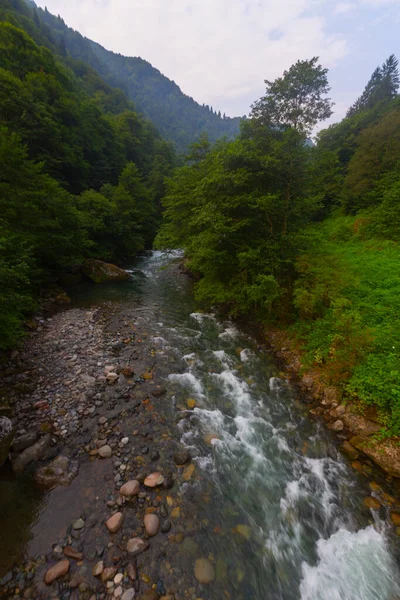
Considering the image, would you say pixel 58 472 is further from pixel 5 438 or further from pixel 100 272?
pixel 100 272

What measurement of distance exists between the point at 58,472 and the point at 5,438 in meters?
1.25

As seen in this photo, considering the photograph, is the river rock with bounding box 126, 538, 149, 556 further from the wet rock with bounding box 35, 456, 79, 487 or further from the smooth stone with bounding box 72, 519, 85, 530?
the wet rock with bounding box 35, 456, 79, 487

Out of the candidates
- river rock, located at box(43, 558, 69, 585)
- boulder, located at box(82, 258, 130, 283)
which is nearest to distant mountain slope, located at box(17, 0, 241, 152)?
boulder, located at box(82, 258, 130, 283)

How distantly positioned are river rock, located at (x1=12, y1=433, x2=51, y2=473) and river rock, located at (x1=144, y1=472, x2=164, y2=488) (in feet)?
7.53

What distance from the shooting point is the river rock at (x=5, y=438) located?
4.32 metres

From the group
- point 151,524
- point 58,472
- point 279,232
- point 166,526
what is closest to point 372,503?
point 166,526

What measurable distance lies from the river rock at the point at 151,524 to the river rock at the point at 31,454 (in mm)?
2580

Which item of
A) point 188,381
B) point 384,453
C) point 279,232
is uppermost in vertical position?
point 279,232

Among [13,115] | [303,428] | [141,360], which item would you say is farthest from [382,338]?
[13,115]

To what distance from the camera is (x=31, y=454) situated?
4555 millimetres

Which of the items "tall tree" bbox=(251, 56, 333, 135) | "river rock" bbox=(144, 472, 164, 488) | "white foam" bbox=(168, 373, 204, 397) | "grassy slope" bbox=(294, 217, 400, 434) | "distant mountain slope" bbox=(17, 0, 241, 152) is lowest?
"river rock" bbox=(144, 472, 164, 488)

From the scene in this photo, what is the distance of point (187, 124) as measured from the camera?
523ft

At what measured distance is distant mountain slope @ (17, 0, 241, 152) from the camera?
Result: 116938mm

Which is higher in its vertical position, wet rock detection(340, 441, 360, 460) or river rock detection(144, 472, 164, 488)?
wet rock detection(340, 441, 360, 460)
